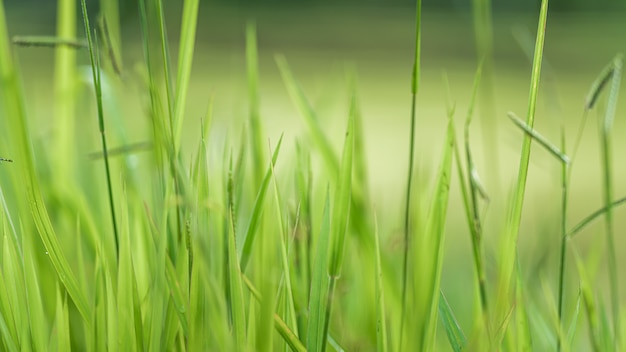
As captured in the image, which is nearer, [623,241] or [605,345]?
[605,345]

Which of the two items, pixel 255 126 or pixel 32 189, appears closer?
pixel 32 189

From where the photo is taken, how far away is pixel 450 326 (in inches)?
6.9

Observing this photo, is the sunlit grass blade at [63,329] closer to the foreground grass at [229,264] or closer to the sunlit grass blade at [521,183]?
the foreground grass at [229,264]

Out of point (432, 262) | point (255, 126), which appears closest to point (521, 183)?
point (432, 262)

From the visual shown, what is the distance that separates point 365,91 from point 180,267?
6.80 ft

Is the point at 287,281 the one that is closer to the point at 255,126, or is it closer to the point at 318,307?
the point at 318,307

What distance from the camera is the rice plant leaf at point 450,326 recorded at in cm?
17

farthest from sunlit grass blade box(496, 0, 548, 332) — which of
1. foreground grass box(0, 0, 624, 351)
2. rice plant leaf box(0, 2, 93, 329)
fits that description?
rice plant leaf box(0, 2, 93, 329)

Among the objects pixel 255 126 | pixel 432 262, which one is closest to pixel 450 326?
pixel 432 262

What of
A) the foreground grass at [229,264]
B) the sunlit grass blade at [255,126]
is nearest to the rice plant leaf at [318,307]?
the foreground grass at [229,264]

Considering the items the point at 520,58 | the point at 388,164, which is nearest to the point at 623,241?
the point at 388,164

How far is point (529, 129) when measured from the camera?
16cm

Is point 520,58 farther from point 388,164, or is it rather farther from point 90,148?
point 90,148

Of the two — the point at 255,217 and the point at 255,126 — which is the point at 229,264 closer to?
the point at 255,217
